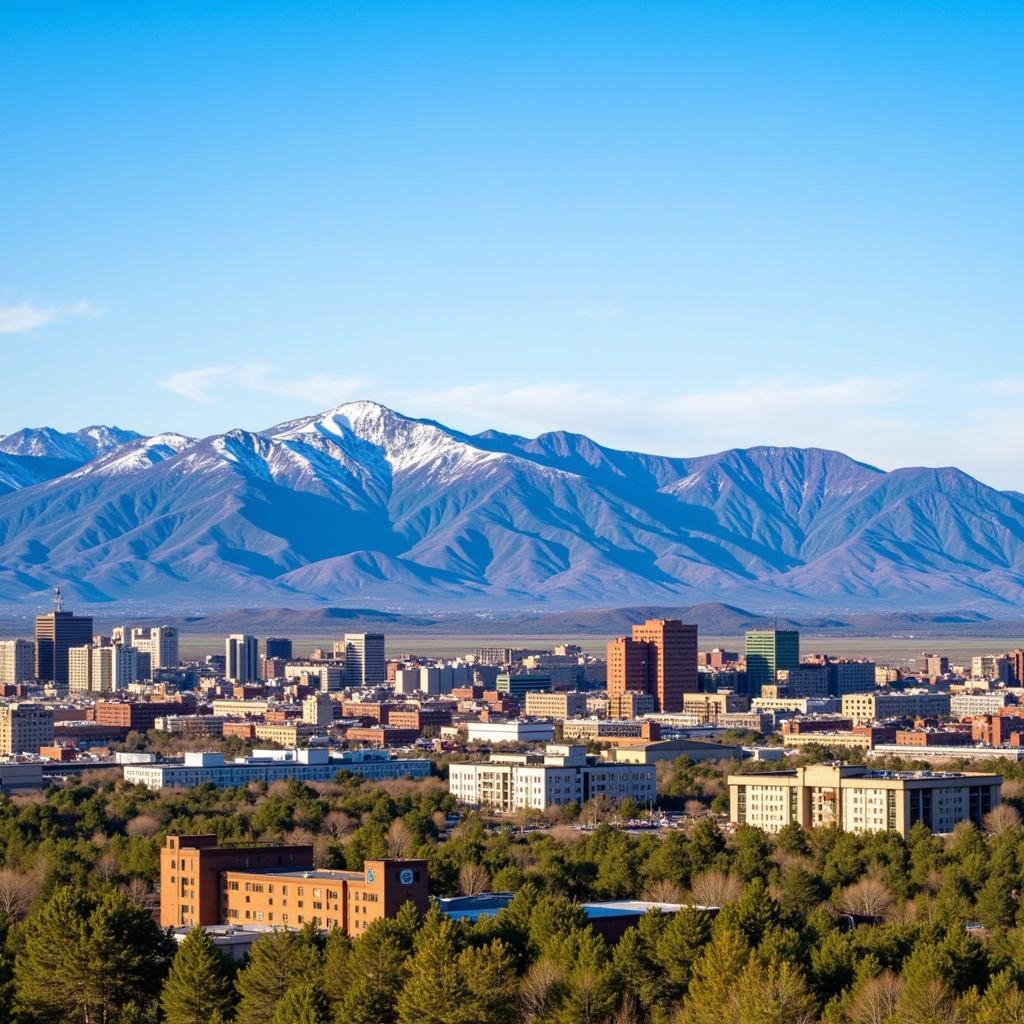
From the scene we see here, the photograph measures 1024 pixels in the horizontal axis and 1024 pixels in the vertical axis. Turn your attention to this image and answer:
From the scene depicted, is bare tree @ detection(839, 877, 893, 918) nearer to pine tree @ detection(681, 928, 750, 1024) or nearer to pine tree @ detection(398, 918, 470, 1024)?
pine tree @ detection(681, 928, 750, 1024)

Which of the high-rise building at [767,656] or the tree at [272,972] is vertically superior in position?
the high-rise building at [767,656]

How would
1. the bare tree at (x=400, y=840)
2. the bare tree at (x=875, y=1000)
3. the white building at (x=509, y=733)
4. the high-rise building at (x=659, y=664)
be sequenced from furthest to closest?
1. the high-rise building at (x=659, y=664)
2. the white building at (x=509, y=733)
3. the bare tree at (x=400, y=840)
4. the bare tree at (x=875, y=1000)

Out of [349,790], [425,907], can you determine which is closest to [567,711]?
[349,790]

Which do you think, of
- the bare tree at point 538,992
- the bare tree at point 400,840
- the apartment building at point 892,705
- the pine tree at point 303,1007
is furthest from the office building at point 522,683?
the pine tree at point 303,1007

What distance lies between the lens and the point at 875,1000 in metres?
49.7

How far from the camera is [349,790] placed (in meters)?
104

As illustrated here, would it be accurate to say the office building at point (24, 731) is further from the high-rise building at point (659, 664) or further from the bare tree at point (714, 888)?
the bare tree at point (714, 888)

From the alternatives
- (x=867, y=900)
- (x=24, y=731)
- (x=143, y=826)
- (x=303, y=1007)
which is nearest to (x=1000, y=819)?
(x=867, y=900)

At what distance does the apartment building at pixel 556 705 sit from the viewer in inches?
6673

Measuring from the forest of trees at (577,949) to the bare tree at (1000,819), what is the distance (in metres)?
10.3

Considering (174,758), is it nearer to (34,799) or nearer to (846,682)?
(34,799)

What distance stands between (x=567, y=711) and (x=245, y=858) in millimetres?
105589

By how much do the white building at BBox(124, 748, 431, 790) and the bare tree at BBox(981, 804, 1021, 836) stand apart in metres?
32.5

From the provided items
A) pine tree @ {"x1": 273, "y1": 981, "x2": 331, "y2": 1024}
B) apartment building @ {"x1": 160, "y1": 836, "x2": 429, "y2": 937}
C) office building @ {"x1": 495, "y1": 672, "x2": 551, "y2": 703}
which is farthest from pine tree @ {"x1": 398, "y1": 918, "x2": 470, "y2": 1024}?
office building @ {"x1": 495, "y1": 672, "x2": 551, "y2": 703}
